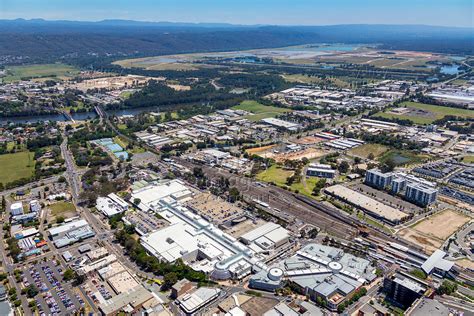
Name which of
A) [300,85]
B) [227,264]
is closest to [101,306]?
[227,264]

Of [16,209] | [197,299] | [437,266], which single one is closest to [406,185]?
[437,266]

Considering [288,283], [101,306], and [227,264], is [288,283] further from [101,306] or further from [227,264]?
[101,306]

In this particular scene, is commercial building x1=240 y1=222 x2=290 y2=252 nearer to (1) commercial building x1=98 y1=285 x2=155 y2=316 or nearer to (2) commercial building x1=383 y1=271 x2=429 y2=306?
(2) commercial building x1=383 y1=271 x2=429 y2=306

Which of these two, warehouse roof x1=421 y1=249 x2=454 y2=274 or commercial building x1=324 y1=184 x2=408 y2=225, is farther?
commercial building x1=324 y1=184 x2=408 y2=225

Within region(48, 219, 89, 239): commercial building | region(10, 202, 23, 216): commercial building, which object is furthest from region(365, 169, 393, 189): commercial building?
region(10, 202, 23, 216): commercial building

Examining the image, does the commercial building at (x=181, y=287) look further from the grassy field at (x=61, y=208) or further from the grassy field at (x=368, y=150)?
the grassy field at (x=368, y=150)

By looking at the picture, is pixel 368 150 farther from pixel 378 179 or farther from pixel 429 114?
pixel 429 114

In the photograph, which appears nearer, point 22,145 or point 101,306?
point 101,306
